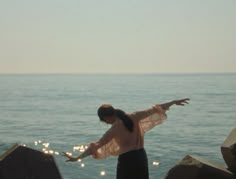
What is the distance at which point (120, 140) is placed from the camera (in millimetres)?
5609

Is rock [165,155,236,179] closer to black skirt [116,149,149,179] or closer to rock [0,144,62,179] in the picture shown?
black skirt [116,149,149,179]

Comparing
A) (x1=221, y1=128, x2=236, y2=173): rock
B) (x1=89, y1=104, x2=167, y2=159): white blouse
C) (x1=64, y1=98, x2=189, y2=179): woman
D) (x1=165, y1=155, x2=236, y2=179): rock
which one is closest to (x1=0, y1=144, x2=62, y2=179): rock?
(x1=64, y1=98, x2=189, y2=179): woman

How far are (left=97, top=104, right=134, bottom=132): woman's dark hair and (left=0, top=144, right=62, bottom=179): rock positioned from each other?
1850mm

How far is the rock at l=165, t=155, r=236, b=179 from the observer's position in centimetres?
725

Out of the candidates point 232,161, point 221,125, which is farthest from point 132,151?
point 221,125

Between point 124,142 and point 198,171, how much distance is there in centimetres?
204

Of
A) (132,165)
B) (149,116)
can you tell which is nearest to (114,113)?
(149,116)

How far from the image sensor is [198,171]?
725 cm

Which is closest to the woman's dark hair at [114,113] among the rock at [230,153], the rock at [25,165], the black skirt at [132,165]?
the black skirt at [132,165]

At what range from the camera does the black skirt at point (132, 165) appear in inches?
226

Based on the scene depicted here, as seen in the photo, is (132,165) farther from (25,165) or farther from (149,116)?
(25,165)

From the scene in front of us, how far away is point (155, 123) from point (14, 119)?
101 ft

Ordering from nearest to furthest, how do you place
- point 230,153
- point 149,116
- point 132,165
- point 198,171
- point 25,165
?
point 132,165, point 149,116, point 25,165, point 198,171, point 230,153

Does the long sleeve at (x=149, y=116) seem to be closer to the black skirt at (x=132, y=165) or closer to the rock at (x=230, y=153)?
the black skirt at (x=132, y=165)
